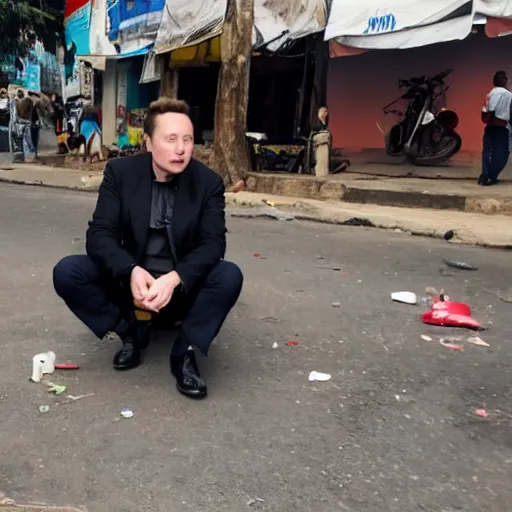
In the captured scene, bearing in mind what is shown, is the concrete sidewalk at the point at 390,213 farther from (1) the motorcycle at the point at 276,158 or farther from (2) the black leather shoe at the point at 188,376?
(2) the black leather shoe at the point at 188,376

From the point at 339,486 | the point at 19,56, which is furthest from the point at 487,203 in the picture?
the point at 19,56

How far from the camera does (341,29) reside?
10.6m

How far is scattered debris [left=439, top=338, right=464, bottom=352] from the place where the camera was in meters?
3.81

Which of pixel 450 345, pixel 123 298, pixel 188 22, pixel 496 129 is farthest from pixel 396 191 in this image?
pixel 123 298

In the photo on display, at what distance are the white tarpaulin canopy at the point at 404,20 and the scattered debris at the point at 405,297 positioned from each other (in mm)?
5767

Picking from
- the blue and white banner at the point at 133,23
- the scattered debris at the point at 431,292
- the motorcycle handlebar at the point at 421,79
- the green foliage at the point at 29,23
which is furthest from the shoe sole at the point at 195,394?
the green foliage at the point at 29,23

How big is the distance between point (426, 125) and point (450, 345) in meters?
9.47

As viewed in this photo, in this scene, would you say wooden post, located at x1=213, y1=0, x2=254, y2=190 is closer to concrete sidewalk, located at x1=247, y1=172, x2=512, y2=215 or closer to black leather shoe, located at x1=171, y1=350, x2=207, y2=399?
concrete sidewalk, located at x1=247, y1=172, x2=512, y2=215

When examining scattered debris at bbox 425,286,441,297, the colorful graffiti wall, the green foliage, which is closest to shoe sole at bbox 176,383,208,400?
scattered debris at bbox 425,286,441,297

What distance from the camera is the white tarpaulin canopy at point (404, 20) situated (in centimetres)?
918

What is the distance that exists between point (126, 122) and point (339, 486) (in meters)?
16.9

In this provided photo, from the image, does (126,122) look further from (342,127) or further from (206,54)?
(342,127)

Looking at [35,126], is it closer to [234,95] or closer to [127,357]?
[234,95]

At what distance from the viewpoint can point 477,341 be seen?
3.95 metres
